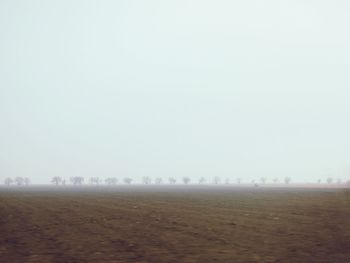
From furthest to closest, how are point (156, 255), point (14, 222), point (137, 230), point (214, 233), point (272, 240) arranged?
point (14, 222)
point (137, 230)
point (214, 233)
point (272, 240)
point (156, 255)

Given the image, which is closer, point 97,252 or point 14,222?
point 97,252

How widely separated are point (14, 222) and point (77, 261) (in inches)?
676

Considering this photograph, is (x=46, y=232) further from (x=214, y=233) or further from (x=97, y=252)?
(x=214, y=233)

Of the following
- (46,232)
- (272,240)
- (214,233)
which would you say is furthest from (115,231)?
(272,240)

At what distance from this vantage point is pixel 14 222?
1187 inches

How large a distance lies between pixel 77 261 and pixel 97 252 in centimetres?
198

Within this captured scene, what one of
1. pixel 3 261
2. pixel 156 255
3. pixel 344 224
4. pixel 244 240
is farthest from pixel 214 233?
pixel 3 261

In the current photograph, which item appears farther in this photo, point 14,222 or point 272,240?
point 14,222

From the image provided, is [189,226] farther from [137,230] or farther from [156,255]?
[156,255]

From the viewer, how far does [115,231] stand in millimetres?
24250

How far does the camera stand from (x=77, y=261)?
15.5 m

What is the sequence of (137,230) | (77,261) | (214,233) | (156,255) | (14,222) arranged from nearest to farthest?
1. (77,261)
2. (156,255)
3. (214,233)
4. (137,230)
5. (14,222)

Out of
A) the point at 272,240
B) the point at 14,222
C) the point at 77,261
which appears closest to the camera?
the point at 77,261

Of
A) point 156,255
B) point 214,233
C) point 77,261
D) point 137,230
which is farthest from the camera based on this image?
point 137,230
